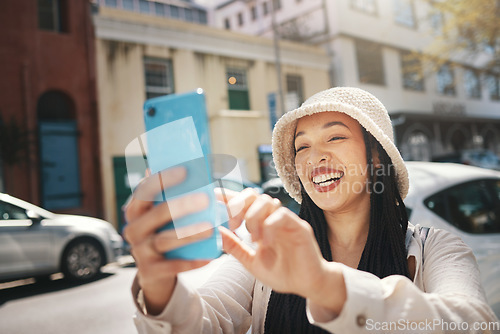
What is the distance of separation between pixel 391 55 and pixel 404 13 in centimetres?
252

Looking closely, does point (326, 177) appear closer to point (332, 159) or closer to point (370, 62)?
point (332, 159)

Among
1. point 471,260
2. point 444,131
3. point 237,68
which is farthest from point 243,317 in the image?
point 444,131

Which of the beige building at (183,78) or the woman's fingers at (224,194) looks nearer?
the woman's fingers at (224,194)

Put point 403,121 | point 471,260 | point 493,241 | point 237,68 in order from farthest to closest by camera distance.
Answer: point 403,121 < point 237,68 < point 493,241 < point 471,260

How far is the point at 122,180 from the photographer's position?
34.7 feet

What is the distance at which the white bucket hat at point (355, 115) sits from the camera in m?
1.32

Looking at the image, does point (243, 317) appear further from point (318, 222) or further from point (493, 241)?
point (493, 241)

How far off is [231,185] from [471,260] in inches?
30.4

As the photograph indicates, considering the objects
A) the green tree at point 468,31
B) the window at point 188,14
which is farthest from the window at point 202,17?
the green tree at point 468,31

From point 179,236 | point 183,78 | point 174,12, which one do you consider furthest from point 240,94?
point 179,236

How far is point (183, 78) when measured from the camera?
12109mm

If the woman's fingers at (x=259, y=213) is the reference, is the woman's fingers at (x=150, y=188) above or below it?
above

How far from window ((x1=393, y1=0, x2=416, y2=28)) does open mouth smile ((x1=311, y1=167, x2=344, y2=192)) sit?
19942 mm

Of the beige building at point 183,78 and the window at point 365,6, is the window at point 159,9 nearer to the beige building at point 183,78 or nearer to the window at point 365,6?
the beige building at point 183,78
